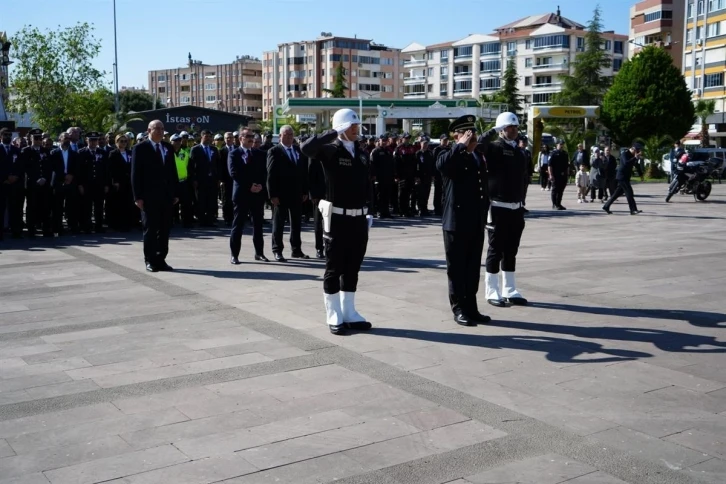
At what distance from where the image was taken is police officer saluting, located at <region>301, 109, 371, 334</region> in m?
7.72

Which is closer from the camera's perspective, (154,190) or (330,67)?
(154,190)

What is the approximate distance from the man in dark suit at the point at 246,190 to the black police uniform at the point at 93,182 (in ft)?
17.2

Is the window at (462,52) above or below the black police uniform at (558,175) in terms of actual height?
above

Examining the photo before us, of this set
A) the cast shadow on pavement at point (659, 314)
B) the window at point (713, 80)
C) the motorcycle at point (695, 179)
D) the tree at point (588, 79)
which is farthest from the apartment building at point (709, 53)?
the cast shadow on pavement at point (659, 314)

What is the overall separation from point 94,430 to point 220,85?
544ft

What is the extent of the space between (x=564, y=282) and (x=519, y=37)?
107550mm

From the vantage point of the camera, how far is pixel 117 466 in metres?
4.63

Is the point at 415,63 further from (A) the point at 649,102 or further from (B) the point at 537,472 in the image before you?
(B) the point at 537,472

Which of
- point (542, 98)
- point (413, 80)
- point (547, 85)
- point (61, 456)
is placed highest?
point (413, 80)

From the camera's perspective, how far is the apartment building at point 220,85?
524 ft

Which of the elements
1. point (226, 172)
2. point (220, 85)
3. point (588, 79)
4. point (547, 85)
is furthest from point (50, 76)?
point (220, 85)

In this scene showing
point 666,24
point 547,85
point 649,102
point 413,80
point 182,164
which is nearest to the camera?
point 182,164

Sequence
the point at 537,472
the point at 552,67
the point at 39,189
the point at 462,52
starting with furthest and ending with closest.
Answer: the point at 462,52 < the point at 552,67 < the point at 39,189 < the point at 537,472

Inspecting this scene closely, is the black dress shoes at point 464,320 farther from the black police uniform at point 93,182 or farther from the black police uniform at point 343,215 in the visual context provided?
the black police uniform at point 93,182
